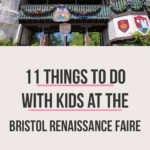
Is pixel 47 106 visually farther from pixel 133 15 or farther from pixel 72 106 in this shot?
pixel 133 15

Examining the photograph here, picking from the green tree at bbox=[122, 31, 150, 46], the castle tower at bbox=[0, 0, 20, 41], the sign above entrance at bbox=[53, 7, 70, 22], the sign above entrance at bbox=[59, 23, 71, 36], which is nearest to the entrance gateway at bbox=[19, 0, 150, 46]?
the sign above entrance at bbox=[53, 7, 70, 22]

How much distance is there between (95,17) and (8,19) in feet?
28.9

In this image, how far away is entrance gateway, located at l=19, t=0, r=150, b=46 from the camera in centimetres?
1344

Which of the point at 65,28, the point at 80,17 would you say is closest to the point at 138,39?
the point at 80,17

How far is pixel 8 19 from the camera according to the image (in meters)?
14.6

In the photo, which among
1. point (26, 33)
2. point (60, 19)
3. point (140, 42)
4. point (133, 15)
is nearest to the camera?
point (140, 42)

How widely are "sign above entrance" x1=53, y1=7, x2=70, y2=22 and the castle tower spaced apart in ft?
13.8

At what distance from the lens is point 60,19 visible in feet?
47.4

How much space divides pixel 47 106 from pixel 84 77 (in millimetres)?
1107

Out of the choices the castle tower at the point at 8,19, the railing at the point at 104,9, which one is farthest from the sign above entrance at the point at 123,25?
the castle tower at the point at 8,19

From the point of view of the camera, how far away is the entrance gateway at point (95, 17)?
529 inches

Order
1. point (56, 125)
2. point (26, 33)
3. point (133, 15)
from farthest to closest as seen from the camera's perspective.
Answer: point (26, 33)
point (133, 15)
point (56, 125)

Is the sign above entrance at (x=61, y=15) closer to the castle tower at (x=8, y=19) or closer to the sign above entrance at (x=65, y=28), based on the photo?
the sign above entrance at (x=65, y=28)

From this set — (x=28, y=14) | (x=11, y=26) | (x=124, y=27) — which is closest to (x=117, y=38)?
(x=124, y=27)
